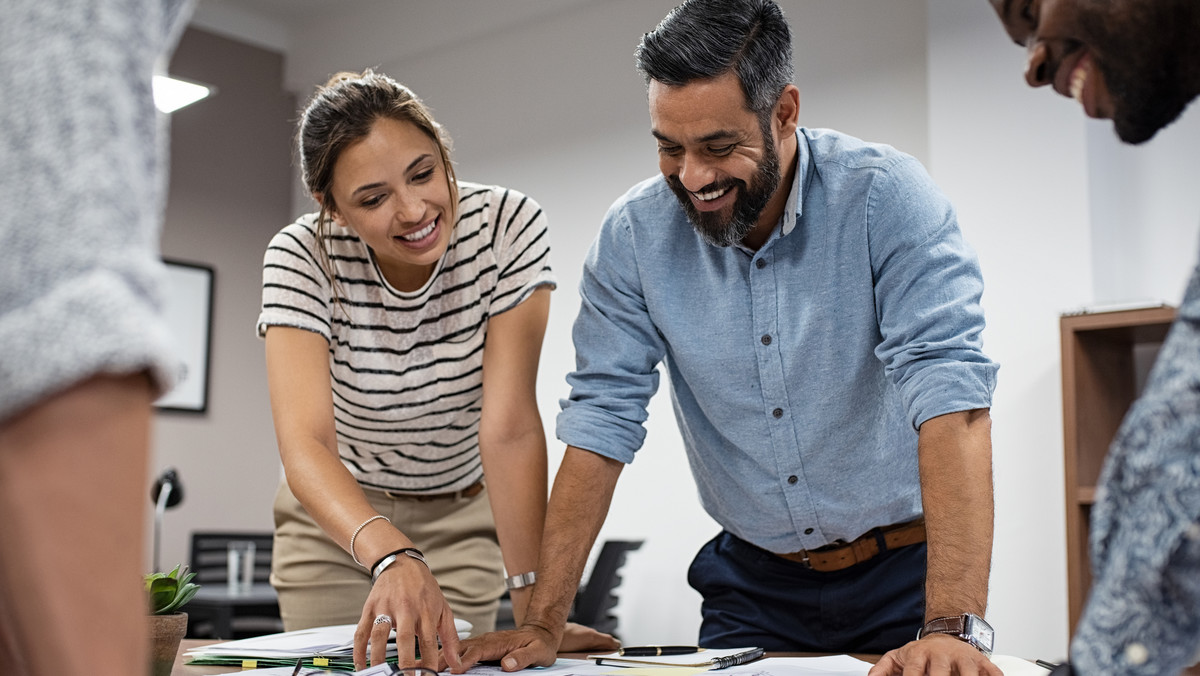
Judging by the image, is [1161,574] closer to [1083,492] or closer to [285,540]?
[285,540]

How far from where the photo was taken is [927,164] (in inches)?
144

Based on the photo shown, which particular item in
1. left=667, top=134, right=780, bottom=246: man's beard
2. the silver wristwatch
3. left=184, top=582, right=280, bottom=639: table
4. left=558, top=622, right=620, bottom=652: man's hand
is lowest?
left=184, top=582, right=280, bottom=639: table

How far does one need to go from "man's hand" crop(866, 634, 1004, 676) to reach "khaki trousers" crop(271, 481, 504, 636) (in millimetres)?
941

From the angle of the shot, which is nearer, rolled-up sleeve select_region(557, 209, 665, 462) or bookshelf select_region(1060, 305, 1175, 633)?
rolled-up sleeve select_region(557, 209, 665, 462)

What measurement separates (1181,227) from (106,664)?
11.4 feet

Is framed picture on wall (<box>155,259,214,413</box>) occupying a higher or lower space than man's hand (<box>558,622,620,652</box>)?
higher

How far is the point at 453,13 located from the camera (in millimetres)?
5207

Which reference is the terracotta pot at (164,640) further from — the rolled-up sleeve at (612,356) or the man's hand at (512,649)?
the rolled-up sleeve at (612,356)

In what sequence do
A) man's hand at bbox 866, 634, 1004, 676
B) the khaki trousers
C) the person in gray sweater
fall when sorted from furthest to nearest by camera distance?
the khaki trousers < man's hand at bbox 866, 634, 1004, 676 < the person in gray sweater

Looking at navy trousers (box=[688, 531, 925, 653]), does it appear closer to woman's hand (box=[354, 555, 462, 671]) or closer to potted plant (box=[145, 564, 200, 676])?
woman's hand (box=[354, 555, 462, 671])

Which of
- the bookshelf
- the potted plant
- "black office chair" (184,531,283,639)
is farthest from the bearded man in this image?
"black office chair" (184,531,283,639)

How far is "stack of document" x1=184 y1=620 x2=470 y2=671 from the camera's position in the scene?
1308 millimetres

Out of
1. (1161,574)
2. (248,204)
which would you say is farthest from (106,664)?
(248,204)

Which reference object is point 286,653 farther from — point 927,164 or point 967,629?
point 927,164
